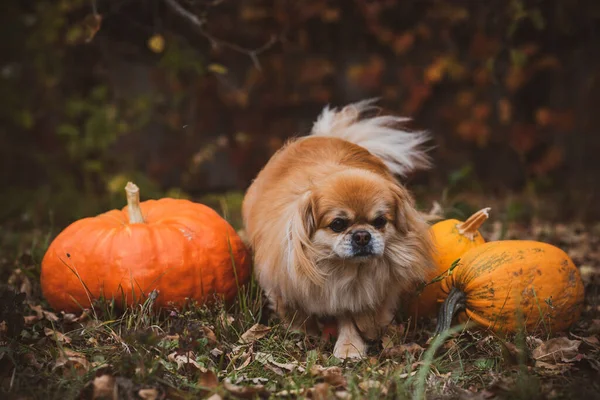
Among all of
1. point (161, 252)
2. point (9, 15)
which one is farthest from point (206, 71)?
point (161, 252)

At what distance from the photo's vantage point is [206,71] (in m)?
5.18

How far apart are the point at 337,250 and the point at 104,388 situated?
1027 mm

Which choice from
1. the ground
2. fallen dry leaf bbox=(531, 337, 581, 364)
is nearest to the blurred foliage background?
the ground

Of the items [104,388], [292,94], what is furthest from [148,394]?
[292,94]

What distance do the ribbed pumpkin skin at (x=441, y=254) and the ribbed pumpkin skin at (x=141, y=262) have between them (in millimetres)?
855

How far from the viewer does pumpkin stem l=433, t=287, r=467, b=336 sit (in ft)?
8.20

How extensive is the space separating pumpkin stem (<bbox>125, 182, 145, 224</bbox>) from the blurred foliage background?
2795mm

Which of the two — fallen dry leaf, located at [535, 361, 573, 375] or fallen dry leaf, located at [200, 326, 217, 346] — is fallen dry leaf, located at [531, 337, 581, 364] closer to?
fallen dry leaf, located at [535, 361, 573, 375]

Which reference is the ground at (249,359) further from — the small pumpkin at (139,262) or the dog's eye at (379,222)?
the dog's eye at (379,222)

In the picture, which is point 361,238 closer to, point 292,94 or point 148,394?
point 148,394

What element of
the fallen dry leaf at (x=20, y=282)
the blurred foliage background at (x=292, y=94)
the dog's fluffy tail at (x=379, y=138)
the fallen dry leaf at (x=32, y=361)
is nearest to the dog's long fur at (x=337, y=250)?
the dog's fluffy tail at (x=379, y=138)

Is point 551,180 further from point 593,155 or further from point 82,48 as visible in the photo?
point 82,48

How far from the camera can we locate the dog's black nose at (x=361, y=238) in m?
2.44

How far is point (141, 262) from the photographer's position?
8.61 feet
